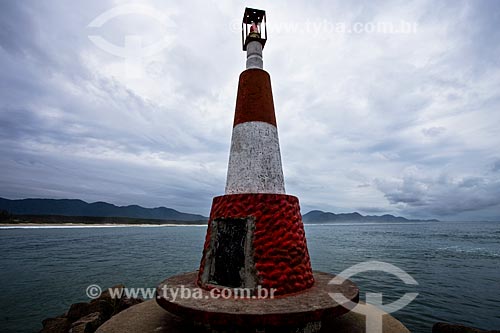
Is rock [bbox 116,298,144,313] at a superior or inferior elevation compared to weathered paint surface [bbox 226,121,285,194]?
inferior

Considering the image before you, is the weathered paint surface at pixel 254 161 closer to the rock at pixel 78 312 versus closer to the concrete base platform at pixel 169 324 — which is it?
the concrete base platform at pixel 169 324

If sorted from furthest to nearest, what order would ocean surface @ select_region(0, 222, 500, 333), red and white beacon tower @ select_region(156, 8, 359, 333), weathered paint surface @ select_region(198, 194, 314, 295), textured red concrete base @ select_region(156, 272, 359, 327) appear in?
ocean surface @ select_region(0, 222, 500, 333) → weathered paint surface @ select_region(198, 194, 314, 295) → red and white beacon tower @ select_region(156, 8, 359, 333) → textured red concrete base @ select_region(156, 272, 359, 327)

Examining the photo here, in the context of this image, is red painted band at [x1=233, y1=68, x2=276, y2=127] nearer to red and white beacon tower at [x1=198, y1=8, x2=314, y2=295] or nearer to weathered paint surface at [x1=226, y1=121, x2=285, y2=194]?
red and white beacon tower at [x1=198, y1=8, x2=314, y2=295]

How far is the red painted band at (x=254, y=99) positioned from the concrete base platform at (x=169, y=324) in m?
3.48

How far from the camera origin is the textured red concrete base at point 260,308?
11.1 feet

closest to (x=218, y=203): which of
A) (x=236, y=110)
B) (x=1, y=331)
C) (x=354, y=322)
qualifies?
(x=236, y=110)

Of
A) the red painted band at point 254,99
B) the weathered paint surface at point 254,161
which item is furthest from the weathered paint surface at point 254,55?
the weathered paint surface at point 254,161

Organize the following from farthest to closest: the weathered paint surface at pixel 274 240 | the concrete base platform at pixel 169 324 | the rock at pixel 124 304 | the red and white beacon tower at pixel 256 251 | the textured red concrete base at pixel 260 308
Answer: the rock at pixel 124 304
the concrete base platform at pixel 169 324
the weathered paint surface at pixel 274 240
the red and white beacon tower at pixel 256 251
the textured red concrete base at pixel 260 308

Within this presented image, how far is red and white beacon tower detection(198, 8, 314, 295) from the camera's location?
169 inches

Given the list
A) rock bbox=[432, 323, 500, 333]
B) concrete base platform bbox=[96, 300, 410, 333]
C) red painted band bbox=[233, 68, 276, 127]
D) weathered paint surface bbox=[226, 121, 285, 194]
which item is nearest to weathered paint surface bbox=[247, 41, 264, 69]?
red painted band bbox=[233, 68, 276, 127]

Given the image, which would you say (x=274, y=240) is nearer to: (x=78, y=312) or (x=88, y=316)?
(x=88, y=316)

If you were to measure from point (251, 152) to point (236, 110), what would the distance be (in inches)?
38.3

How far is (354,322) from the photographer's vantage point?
4684 millimetres

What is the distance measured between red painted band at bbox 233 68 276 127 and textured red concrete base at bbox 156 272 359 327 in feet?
9.60
